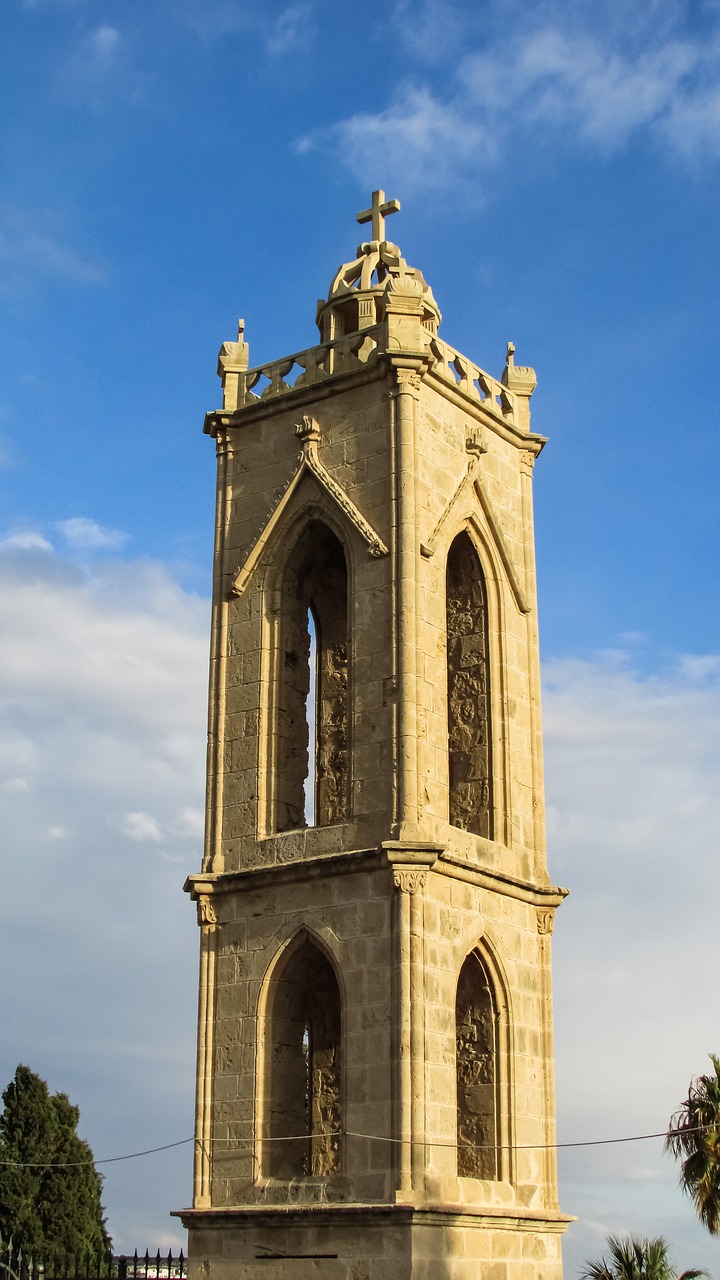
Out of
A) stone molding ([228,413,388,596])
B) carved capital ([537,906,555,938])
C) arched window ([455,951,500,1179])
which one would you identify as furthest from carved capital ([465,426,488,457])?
arched window ([455,951,500,1179])

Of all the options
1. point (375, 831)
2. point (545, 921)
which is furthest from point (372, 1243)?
point (545, 921)

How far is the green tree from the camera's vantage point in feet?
112

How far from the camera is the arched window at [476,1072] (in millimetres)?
20312

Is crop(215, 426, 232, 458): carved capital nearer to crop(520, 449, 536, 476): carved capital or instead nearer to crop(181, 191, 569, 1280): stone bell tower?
crop(181, 191, 569, 1280): stone bell tower

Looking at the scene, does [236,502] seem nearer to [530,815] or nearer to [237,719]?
[237,719]

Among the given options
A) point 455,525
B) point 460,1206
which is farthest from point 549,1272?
point 455,525

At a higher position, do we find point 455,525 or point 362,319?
Result: point 362,319

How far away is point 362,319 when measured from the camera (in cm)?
2323

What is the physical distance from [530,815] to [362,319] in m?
6.84

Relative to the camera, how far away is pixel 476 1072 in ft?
67.8

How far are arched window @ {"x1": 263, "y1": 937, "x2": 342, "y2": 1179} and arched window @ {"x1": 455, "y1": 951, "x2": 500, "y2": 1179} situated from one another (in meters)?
1.48

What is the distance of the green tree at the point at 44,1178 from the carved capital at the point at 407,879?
17.6 m

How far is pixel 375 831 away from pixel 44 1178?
18966mm

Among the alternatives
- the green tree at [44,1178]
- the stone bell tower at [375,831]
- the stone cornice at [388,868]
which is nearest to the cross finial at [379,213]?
the stone bell tower at [375,831]
